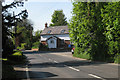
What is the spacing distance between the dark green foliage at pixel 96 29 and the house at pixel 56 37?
149ft

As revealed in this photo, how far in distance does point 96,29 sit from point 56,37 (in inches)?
1933

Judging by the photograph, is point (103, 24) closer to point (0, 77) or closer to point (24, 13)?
point (24, 13)

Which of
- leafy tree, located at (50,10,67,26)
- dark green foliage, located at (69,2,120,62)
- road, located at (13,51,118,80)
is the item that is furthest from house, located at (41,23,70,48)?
road, located at (13,51,118,80)

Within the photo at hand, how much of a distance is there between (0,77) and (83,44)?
17674 mm

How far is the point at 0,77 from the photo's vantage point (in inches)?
396

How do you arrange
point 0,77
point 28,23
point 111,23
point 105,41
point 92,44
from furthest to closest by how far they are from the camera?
point 28,23 → point 92,44 → point 105,41 → point 111,23 → point 0,77

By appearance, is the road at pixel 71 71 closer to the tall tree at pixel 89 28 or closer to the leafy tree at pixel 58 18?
the tall tree at pixel 89 28

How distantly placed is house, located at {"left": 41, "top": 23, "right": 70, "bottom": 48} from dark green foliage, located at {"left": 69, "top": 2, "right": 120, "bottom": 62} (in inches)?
1787

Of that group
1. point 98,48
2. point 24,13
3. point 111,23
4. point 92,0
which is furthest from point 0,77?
point 92,0

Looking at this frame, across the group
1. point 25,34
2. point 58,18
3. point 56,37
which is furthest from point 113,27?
point 58,18

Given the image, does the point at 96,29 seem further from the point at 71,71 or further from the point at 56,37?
the point at 56,37

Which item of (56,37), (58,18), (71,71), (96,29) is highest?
(58,18)

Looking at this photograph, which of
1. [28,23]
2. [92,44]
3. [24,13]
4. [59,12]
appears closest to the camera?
[24,13]

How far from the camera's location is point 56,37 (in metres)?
74.3
